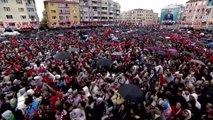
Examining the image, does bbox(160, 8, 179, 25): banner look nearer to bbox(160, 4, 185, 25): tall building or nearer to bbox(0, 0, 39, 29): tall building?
bbox(160, 4, 185, 25): tall building

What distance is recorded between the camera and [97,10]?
79.8 m

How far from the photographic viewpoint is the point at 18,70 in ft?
33.5

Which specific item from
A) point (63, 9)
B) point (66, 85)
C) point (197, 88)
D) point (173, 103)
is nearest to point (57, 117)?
point (66, 85)

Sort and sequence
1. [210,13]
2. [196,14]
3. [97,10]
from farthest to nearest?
1. [97,10]
2. [196,14]
3. [210,13]

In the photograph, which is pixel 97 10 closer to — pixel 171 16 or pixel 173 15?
pixel 171 16

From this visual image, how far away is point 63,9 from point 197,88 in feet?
202

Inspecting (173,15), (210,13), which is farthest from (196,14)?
(173,15)

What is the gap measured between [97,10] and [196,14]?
4246cm

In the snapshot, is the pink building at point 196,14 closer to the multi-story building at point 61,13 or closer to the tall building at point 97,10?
the tall building at point 97,10

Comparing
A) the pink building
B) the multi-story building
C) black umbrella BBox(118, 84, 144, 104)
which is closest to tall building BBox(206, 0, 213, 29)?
the pink building

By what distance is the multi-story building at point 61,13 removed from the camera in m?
59.1

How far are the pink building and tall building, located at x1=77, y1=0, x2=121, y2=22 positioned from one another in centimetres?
3651

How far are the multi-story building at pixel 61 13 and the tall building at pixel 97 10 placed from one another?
601cm

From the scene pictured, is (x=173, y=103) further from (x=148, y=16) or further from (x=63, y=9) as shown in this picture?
(x=148, y=16)
